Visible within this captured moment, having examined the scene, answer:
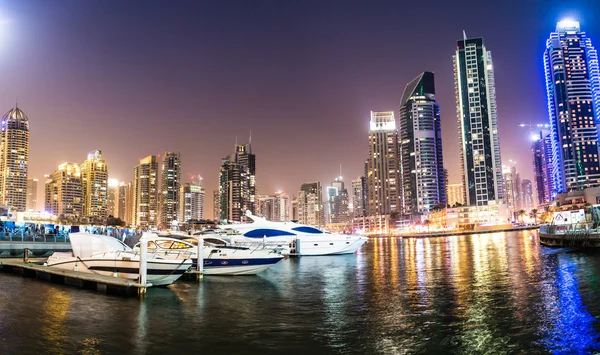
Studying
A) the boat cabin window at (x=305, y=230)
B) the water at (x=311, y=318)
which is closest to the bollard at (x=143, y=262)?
the water at (x=311, y=318)

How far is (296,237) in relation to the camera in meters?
56.1

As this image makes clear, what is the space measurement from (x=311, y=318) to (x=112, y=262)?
45.8 ft

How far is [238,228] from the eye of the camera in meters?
53.1

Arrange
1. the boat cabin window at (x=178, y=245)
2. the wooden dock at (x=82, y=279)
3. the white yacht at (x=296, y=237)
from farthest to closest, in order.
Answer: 1. the white yacht at (x=296, y=237)
2. the boat cabin window at (x=178, y=245)
3. the wooden dock at (x=82, y=279)

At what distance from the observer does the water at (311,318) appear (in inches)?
565

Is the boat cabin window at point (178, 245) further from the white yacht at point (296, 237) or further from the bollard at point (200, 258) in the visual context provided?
the white yacht at point (296, 237)

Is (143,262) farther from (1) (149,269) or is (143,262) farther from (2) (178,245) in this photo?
(2) (178,245)

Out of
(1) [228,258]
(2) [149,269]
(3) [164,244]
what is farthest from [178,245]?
(2) [149,269]

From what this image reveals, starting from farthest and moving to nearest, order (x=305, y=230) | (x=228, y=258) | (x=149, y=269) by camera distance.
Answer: (x=305, y=230) < (x=228, y=258) < (x=149, y=269)

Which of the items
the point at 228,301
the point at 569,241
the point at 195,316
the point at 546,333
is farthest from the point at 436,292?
the point at 569,241

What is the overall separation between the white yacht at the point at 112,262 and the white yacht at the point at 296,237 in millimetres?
22795

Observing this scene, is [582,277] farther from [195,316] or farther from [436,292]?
[195,316]

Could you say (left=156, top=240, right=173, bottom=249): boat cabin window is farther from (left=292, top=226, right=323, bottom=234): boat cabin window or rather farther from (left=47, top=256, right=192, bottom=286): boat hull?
(left=292, top=226, right=323, bottom=234): boat cabin window

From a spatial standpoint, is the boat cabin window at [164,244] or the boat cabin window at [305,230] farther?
the boat cabin window at [305,230]
